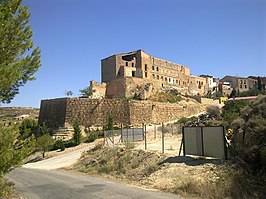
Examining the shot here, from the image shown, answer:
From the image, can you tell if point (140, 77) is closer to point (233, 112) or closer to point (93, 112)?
point (93, 112)

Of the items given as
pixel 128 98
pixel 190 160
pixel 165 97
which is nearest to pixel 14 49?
pixel 190 160

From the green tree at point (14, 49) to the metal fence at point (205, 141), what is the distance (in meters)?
A: 8.70

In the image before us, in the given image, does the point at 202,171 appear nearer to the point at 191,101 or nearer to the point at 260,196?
the point at 260,196

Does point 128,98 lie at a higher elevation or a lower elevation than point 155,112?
higher

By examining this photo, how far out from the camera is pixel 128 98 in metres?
52.0

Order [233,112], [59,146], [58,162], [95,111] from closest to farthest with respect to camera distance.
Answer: [58,162] < [233,112] < [59,146] < [95,111]

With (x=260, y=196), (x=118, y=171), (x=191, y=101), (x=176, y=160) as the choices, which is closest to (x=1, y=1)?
(x=260, y=196)

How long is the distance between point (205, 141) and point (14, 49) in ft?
32.5

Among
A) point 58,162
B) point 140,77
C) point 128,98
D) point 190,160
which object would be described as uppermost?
point 140,77

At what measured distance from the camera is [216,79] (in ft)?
379

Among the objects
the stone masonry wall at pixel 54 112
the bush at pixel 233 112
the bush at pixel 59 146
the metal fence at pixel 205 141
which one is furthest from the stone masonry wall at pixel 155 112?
the metal fence at pixel 205 141

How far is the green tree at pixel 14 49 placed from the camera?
240 inches

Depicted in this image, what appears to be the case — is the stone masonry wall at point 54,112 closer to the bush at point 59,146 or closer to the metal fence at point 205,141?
the bush at point 59,146

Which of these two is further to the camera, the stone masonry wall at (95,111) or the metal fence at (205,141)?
the stone masonry wall at (95,111)
